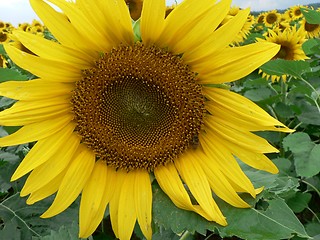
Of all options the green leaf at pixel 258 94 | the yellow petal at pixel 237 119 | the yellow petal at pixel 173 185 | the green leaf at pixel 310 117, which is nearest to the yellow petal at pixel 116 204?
the yellow petal at pixel 173 185

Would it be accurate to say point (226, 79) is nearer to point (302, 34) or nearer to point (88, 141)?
point (88, 141)

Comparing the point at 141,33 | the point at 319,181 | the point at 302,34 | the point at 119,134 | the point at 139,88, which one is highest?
the point at 141,33

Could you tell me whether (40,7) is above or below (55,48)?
above

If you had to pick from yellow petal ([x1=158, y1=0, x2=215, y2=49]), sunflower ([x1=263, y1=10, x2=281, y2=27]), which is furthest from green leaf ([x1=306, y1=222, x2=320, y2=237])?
sunflower ([x1=263, y1=10, x2=281, y2=27])

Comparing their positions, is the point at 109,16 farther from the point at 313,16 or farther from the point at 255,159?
the point at 313,16

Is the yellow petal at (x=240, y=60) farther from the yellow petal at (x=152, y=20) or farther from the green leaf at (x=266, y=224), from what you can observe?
the green leaf at (x=266, y=224)

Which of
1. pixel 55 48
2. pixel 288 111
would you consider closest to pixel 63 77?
pixel 55 48
